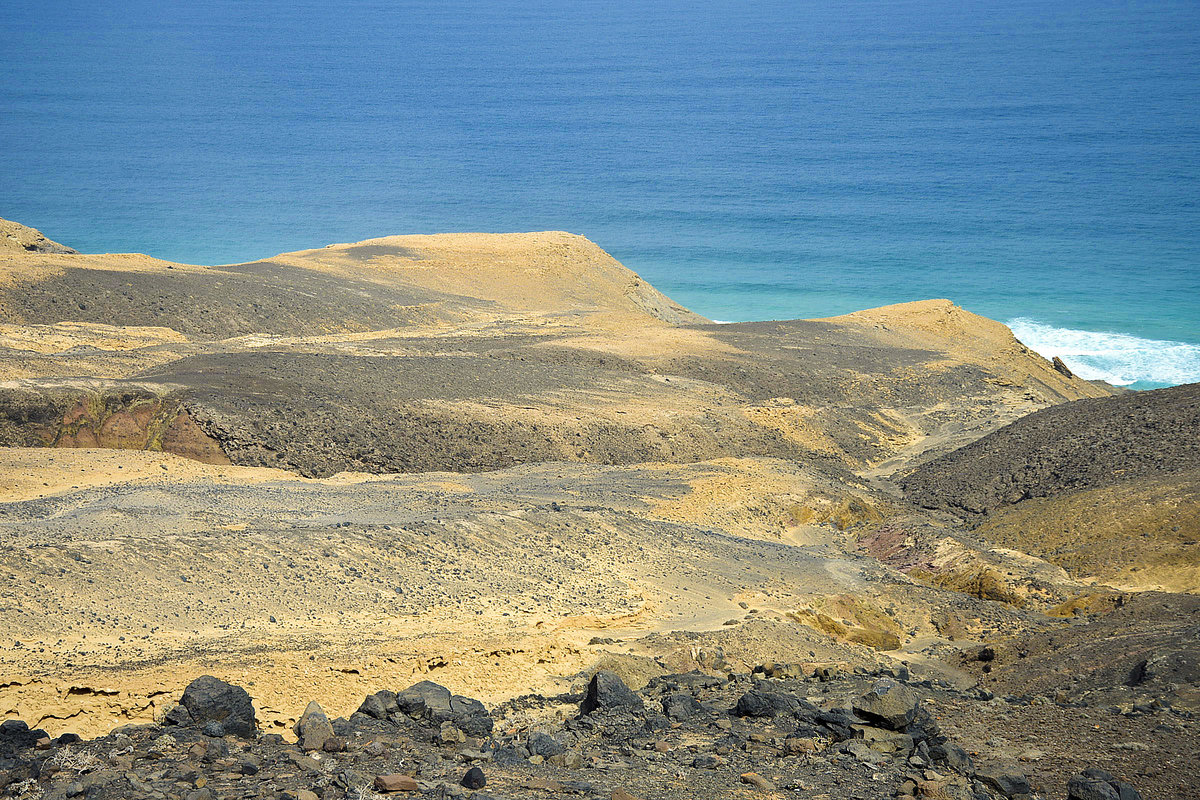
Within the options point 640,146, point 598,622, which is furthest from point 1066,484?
point 640,146

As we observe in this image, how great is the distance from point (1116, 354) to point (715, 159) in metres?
42.3

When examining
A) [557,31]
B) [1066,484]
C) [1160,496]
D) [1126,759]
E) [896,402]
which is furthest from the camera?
[557,31]

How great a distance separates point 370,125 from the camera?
97000 millimetres

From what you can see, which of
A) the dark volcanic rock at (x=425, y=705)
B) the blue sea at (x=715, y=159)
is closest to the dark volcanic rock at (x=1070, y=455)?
the dark volcanic rock at (x=425, y=705)

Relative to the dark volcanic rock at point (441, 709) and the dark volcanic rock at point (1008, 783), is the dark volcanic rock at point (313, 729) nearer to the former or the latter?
the dark volcanic rock at point (441, 709)

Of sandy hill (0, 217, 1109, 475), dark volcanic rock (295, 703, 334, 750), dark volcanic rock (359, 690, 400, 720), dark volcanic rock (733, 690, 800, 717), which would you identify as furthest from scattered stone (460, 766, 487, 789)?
sandy hill (0, 217, 1109, 475)

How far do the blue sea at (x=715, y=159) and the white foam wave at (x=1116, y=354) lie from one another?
0.16 meters

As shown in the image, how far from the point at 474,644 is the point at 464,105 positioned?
333 ft

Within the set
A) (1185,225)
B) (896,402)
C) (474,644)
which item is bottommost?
(474,644)

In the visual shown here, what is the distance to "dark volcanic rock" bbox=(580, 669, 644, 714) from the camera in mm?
8914

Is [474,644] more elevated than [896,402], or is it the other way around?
[896,402]

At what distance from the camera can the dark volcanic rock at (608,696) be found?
8.91 metres

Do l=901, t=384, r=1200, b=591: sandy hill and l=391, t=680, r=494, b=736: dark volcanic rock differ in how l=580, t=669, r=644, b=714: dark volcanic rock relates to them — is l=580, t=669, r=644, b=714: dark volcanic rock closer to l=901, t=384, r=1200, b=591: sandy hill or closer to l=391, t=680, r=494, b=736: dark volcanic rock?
l=391, t=680, r=494, b=736: dark volcanic rock

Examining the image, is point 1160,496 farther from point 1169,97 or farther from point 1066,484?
point 1169,97
